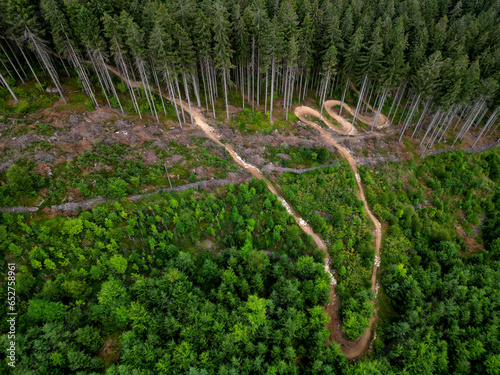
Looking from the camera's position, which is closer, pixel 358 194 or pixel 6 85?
pixel 6 85

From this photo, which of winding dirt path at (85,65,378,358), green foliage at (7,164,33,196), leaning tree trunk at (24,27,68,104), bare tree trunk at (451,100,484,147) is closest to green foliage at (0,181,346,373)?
winding dirt path at (85,65,378,358)

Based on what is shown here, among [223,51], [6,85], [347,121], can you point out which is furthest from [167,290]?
[347,121]

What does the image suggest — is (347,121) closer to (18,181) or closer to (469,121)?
(469,121)

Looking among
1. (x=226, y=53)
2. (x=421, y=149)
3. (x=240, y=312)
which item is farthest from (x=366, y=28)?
(x=240, y=312)

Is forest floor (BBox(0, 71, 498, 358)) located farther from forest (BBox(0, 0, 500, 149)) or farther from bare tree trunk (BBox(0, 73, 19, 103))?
bare tree trunk (BBox(0, 73, 19, 103))

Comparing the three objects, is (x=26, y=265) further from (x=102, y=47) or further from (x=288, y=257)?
(x=102, y=47)

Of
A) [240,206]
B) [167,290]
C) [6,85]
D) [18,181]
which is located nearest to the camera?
[167,290]

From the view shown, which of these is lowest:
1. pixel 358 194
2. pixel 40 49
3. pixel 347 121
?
pixel 358 194

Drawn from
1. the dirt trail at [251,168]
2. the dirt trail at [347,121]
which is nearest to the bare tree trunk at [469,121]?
the dirt trail at [347,121]
